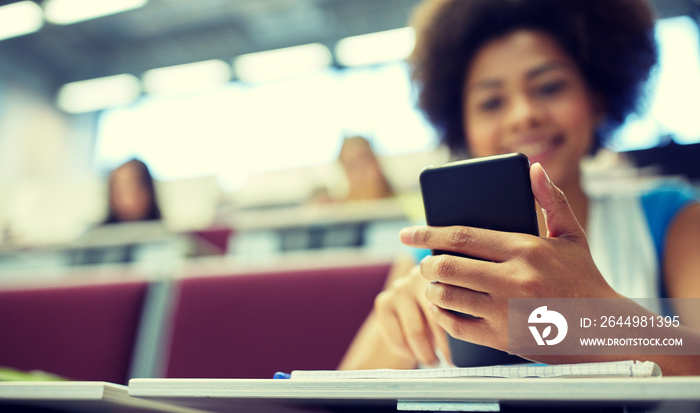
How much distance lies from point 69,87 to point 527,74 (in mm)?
7047

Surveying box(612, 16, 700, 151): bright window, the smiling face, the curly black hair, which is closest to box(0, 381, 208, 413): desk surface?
the smiling face

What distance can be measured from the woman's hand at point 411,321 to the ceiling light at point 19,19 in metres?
5.55

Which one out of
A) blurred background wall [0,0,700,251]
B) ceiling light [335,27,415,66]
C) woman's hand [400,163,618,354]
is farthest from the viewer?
ceiling light [335,27,415,66]

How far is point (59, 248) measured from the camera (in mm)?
2867

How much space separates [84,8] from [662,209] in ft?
17.6

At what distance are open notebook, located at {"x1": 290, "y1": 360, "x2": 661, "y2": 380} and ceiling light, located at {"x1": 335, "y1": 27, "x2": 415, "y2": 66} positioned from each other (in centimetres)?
502

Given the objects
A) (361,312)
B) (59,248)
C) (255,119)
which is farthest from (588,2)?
(255,119)

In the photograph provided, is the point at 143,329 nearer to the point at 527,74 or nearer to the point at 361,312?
the point at 361,312

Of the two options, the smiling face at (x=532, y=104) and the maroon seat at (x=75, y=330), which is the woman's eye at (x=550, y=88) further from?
the maroon seat at (x=75, y=330)

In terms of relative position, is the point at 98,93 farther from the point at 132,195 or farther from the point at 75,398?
the point at 75,398

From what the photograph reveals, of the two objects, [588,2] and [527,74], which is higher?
[588,2]

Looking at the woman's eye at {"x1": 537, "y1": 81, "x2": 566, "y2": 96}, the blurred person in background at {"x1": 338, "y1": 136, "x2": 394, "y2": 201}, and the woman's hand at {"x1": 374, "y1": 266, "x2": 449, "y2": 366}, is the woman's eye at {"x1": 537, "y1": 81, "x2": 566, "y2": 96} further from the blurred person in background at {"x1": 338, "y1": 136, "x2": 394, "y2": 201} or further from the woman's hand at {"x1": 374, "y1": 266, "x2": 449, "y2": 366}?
the blurred person in background at {"x1": 338, "y1": 136, "x2": 394, "y2": 201}

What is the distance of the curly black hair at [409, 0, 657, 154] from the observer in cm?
108

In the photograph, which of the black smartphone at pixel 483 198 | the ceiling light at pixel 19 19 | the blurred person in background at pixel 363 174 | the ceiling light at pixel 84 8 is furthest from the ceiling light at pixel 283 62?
the black smartphone at pixel 483 198
